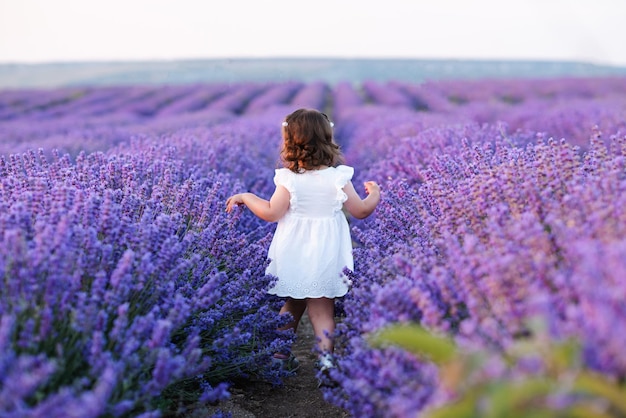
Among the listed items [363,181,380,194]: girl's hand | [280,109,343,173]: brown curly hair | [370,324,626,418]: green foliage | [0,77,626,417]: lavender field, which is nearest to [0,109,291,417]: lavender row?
[0,77,626,417]: lavender field

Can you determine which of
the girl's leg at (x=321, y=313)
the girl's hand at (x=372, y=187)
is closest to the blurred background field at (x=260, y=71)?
the girl's hand at (x=372, y=187)

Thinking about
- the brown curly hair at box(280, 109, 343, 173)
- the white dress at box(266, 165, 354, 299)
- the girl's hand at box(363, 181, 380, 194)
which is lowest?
the white dress at box(266, 165, 354, 299)

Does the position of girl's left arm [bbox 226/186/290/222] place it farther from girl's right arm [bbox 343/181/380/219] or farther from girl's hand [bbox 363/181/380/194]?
girl's hand [bbox 363/181/380/194]

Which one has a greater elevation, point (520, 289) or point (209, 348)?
point (520, 289)

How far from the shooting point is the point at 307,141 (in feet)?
9.68

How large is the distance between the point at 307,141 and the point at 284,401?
1.10 meters

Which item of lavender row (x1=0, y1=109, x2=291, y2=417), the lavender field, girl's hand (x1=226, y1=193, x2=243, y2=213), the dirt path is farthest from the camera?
girl's hand (x1=226, y1=193, x2=243, y2=213)

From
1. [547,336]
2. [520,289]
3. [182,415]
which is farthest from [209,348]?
[547,336]

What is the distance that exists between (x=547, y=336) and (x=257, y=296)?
163 centimetres

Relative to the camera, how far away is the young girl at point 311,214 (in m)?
2.92

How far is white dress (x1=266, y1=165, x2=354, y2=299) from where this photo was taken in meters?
2.91

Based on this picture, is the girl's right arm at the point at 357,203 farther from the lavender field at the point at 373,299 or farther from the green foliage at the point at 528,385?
the green foliage at the point at 528,385

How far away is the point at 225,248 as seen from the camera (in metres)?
2.86

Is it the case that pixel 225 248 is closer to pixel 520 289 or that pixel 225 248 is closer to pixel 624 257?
pixel 520 289
